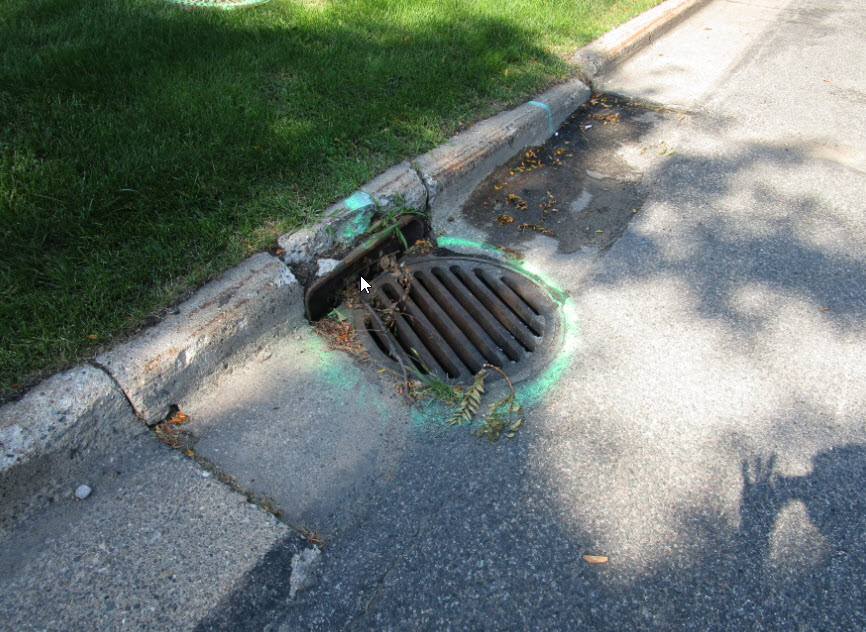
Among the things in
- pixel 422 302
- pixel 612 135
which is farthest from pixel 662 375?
pixel 612 135

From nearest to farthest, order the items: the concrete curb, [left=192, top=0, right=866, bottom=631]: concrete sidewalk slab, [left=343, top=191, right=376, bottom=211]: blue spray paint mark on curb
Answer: [left=192, top=0, right=866, bottom=631]: concrete sidewalk slab
[left=343, top=191, right=376, bottom=211]: blue spray paint mark on curb
the concrete curb

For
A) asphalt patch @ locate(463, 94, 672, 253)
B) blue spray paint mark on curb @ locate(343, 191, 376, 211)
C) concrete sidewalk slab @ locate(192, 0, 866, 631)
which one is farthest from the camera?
asphalt patch @ locate(463, 94, 672, 253)

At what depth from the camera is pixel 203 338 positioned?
6.99 feet

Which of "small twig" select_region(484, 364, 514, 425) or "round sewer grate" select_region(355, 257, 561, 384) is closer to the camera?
"small twig" select_region(484, 364, 514, 425)

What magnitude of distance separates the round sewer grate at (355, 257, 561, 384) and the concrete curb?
255 cm

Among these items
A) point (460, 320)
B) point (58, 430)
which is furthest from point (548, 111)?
point (58, 430)

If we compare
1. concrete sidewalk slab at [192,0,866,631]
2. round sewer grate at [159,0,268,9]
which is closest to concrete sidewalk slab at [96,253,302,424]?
concrete sidewalk slab at [192,0,866,631]

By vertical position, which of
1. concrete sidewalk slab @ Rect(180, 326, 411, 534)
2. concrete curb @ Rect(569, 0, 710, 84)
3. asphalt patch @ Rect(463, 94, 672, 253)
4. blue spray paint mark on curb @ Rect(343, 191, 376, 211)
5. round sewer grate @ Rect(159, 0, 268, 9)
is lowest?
concrete sidewalk slab @ Rect(180, 326, 411, 534)

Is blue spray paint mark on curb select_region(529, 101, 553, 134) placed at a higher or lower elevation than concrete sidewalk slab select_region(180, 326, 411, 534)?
higher

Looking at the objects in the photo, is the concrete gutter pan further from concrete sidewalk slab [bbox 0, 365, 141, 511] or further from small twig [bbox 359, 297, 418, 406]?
small twig [bbox 359, 297, 418, 406]

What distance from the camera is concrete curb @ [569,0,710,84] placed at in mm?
4609

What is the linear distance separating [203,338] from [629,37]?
465cm

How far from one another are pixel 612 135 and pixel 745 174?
0.90 m

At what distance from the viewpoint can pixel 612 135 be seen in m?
4.02
